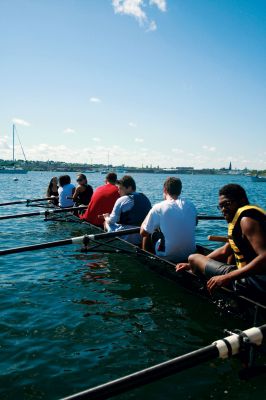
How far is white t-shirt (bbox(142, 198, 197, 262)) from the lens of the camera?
7.03 metres

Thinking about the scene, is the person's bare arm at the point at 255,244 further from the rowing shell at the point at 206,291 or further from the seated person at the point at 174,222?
the seated person at the point at 174,222

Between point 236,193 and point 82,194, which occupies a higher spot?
point 236,193

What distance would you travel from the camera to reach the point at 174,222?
7.04 meters

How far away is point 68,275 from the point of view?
906cm

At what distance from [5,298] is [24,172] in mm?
157696

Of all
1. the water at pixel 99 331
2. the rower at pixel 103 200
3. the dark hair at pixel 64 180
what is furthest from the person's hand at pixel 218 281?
the dark hair at pixel 64 180

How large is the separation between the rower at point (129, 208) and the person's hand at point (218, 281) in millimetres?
4380

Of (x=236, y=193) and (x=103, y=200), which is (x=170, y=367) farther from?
(x=103, y=200)

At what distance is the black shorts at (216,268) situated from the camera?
5.43m

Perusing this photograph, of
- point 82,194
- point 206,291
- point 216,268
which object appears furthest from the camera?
point 82,194

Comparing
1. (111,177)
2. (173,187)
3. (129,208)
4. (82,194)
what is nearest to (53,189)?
(82,194)

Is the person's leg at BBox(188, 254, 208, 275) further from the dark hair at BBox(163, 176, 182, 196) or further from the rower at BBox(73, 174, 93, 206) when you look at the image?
the rower at BBox(73, 174, 93, 206)

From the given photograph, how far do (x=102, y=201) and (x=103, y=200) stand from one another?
2.6 inches

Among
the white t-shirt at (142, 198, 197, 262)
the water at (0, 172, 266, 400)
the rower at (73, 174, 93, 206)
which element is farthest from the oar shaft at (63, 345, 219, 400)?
the rower at (73, 174, 93, 206)
